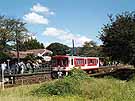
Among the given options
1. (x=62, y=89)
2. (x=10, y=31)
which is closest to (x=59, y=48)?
(x=10, y=31)

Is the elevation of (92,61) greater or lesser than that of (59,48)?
lesser

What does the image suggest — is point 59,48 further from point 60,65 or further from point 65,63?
point 65,63

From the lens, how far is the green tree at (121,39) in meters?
41.4

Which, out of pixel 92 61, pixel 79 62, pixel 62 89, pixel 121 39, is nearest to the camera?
pixel 62 89

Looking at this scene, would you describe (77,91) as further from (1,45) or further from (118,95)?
(1,45)

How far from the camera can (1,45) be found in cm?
5606

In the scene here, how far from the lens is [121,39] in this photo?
41531 mm

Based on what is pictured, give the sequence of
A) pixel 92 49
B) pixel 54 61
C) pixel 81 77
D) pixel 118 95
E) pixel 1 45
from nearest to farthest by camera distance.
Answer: pixel 118 95 < pixel 81 77 < pixel 54 61 < pixel 1 45 < pixel 92 49

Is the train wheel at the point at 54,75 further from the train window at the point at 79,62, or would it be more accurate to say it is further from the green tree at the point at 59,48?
the green tree at the point at 59,48

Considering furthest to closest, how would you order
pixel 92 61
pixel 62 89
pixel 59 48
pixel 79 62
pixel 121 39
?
pixel 59 48 < pixel 92 61 < pixel 79 62 < pixel 121 39 < pixel 62 89

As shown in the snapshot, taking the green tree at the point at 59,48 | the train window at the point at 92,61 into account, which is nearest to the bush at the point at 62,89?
the train window at the point at 92,61

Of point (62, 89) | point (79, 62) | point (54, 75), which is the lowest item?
point (62, 89)

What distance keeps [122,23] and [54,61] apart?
11303 millimetres

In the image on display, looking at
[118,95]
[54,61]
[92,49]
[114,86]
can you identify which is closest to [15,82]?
[54,61]
